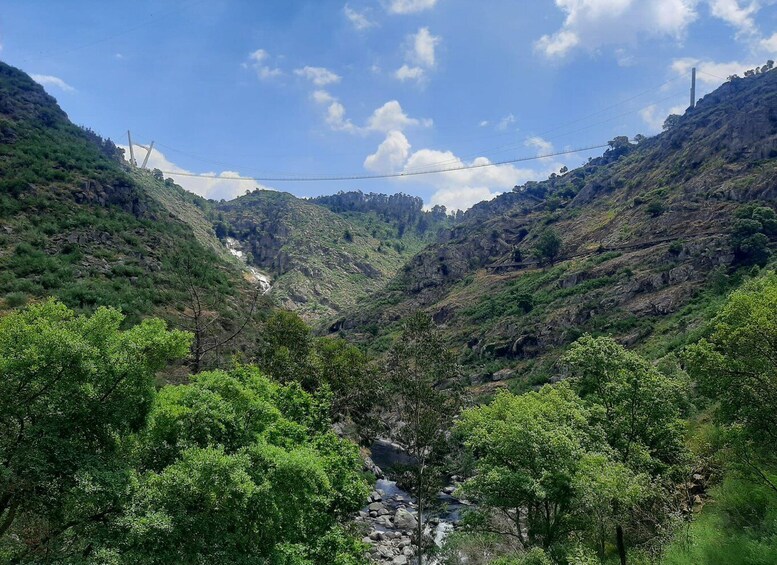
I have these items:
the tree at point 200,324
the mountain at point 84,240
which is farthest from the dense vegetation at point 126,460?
the mountain at point 84,240

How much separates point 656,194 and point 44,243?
124 metres

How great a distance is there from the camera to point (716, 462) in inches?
878

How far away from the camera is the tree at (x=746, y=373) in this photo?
15359mm

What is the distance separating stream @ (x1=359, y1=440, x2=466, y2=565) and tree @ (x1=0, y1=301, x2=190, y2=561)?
56.8 ft

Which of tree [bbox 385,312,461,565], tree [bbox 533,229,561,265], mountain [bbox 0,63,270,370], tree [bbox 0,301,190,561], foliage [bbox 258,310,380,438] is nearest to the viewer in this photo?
tree [bbox 0,301,190,561]

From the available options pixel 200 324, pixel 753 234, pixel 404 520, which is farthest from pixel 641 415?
pixel 753 234

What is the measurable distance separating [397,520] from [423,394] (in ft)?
52.4

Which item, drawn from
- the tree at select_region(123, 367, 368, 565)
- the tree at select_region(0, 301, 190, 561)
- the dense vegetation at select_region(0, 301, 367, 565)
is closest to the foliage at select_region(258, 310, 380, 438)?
the tree at select_region(123, 367, 368, 565)

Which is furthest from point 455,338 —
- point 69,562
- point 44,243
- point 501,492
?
point 69,562

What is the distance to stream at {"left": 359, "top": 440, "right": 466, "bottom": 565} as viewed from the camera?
98.5 feet

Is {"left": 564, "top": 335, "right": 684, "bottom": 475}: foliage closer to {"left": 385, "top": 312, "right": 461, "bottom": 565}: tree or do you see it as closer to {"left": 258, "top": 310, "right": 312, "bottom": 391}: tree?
{"left": 385, "top": 312, "right": 461, "bottom": 565}: tree

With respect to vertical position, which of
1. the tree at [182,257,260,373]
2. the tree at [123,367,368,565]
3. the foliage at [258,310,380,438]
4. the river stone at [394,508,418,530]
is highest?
the tree at [182,257,260,373]

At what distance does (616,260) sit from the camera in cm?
9594

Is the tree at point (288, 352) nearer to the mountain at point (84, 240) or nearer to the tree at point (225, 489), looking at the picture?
the mountain at point (84, 240)
